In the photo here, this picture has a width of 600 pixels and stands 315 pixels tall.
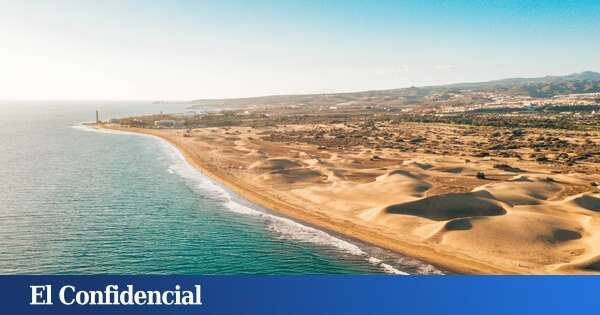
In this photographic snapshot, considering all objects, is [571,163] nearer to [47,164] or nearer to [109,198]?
[109,198]

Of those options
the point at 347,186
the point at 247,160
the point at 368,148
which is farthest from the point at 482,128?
the point at 347,186

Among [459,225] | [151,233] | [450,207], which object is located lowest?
[151,233]

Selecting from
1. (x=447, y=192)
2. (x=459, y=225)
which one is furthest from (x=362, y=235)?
(x=447, y=192)

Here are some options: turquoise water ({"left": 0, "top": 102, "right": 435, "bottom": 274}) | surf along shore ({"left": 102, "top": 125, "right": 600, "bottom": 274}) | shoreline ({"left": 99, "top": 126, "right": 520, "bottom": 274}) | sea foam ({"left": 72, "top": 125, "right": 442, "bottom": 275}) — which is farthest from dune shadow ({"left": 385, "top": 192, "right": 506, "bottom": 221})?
turquoise water ({"left": 0, "top": 102, "right": 435, "bottom": 274})

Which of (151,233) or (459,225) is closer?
(459,225)

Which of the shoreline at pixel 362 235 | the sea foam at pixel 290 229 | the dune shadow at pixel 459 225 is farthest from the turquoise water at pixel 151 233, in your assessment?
the dune shadow at pixel 459 225

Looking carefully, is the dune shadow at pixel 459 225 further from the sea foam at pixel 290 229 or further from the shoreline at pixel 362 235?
the sea foam at pixel 290 229

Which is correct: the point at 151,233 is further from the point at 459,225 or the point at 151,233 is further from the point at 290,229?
the point at 459,225
